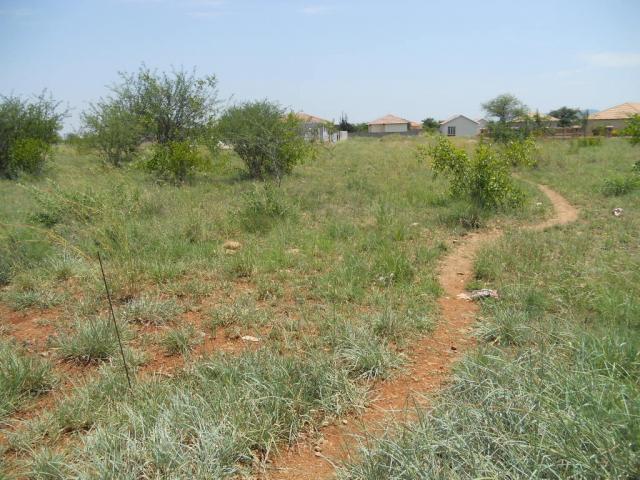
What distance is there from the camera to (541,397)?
191 cm

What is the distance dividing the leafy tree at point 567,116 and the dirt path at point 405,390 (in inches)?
2132

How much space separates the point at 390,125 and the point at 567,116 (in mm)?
22000

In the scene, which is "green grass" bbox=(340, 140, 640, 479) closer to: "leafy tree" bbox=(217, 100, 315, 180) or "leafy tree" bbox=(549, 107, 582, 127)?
"leafy tree" bbox=(217, 100, 315, 180)

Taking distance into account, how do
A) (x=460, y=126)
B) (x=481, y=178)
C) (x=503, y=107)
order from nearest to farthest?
(x=481, y=178) < (x=503, y=107) < (x=460, y=126)

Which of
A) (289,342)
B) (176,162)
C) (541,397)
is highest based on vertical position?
(176,162)

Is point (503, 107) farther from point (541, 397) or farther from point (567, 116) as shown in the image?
point (541, 397)

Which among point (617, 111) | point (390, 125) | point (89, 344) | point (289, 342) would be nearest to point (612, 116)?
point (617, 111)

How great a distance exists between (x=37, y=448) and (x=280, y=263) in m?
3.04

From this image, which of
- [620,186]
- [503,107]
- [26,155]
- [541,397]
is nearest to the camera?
[541,397]

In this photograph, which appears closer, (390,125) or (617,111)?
(617,111)

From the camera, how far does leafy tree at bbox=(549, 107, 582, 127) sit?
167ft

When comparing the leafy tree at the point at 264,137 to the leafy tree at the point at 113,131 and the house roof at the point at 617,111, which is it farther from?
the house roof at the point at 617,111

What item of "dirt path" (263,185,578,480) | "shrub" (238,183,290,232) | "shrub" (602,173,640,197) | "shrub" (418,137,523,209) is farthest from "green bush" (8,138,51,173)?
"shrub" (602,173,640,197)

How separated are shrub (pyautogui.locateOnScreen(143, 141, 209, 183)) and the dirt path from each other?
8.14m
